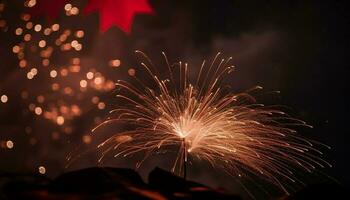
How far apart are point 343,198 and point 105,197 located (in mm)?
2970

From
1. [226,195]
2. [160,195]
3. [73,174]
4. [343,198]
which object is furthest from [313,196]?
[73,174]

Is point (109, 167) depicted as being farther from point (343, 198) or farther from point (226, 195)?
point (343, 198)

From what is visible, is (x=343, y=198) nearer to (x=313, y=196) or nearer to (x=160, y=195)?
(x=313, y=196)

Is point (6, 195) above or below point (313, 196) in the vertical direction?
below

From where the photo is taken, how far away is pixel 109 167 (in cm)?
720

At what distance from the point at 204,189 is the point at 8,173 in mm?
2518

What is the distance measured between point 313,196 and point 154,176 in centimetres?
210

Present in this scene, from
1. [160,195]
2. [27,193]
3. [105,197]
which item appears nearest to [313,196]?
[160,195]

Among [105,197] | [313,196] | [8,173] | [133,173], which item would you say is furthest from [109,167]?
[313,196]

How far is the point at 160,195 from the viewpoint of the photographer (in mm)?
6727

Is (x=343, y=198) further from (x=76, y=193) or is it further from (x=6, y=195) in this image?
(x=6, y=195)

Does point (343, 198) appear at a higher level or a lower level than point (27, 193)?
higher

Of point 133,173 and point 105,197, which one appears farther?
point 133,173

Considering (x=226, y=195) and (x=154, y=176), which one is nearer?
(x=226, y=195)
